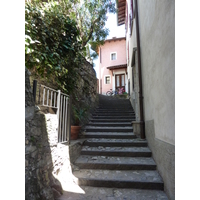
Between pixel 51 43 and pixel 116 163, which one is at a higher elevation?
pixel 51 43

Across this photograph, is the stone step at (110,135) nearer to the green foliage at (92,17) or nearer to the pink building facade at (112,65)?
the green foliage at (92,17)

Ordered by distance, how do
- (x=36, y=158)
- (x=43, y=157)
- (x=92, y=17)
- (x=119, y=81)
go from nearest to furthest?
(x=36, y=158) < (x=43, y=157) < (x=92, y=17) < (x=119, y=81)

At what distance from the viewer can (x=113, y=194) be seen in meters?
2.18

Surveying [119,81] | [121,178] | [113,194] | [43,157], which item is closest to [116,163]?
[121,178]

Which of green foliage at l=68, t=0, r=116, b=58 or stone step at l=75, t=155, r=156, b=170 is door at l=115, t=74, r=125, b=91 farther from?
stone step at l=75, t=155, r=156, b=170

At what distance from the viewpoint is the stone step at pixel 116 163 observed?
108 inches

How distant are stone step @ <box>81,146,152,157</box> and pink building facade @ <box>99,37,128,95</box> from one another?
31.7ft

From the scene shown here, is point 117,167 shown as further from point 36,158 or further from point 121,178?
point 36,158

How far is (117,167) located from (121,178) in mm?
346
